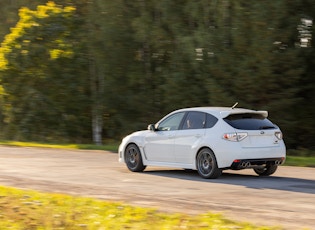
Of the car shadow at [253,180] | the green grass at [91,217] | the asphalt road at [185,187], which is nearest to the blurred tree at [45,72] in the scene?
the asphalt road at [185,187]

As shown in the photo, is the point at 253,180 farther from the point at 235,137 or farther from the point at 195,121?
the point at 195,121

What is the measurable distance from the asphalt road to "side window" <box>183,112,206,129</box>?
1.15m

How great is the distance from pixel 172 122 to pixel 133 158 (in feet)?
5.13

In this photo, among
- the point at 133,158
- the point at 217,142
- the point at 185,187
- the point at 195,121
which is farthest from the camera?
the point at 133,158

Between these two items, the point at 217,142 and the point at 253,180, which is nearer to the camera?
the point at 217,142

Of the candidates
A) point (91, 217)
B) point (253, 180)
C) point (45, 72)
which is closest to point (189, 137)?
point (253, 180)

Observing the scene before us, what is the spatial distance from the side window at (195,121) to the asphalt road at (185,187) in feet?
3.79

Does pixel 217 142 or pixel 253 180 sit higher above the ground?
pixel 217 142

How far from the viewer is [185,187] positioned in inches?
548

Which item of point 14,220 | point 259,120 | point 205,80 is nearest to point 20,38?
point 205,80

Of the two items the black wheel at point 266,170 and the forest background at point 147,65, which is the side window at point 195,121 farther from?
the forest background at point 147,65

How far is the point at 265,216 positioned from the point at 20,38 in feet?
96.4

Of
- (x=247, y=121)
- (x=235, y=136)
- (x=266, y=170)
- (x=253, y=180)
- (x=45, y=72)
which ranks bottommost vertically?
(x=253, y=180)

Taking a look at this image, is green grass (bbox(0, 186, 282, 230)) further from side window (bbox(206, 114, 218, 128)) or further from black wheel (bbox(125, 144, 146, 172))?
black wheel (bbox(125, 144, 146, 172))
